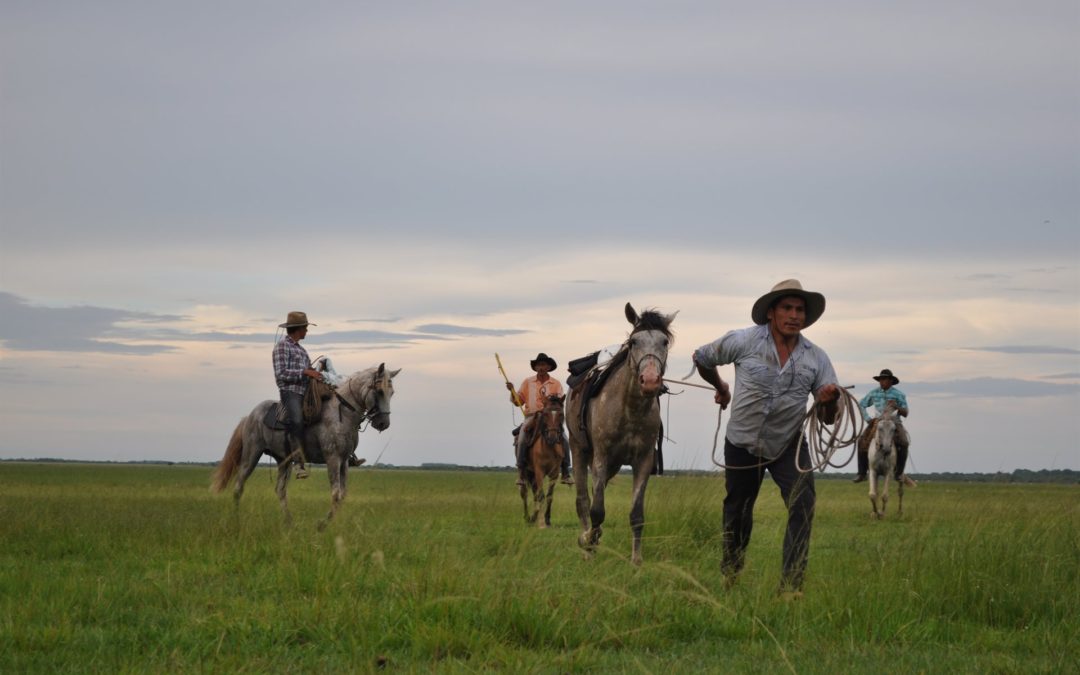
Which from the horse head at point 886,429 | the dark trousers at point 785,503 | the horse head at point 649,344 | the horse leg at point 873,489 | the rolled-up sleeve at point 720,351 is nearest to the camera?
the dark trousers at point 785,503

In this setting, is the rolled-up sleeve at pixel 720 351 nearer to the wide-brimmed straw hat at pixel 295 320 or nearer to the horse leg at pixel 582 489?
the horse leg at pixel 582 489

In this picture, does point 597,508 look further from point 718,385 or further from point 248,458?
point 248,458

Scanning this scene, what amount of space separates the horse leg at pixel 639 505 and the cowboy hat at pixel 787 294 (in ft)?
8.57

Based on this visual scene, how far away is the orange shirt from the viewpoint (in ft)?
56.9

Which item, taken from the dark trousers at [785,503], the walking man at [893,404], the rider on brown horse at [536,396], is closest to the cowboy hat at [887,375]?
the walking man at [893,404]

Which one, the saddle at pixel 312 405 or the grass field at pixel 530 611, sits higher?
the saddle at pixel 312 405

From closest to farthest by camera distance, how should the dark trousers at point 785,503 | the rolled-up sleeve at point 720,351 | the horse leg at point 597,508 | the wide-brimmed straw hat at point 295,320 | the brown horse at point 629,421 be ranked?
the dark trousers at point 785,503 → the rolled-up sleeve at point 720,351 → the brown horse at point 629,421 → the horse leg at point 597,508 → the wide-brimmed straw hat at point 295,320

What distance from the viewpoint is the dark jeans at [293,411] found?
15852 mm

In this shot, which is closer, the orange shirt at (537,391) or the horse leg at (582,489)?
the horse leg at (582,489)

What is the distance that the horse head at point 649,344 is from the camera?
10.2 meters

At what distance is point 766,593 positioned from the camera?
7734mm

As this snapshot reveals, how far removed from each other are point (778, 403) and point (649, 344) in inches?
97.4

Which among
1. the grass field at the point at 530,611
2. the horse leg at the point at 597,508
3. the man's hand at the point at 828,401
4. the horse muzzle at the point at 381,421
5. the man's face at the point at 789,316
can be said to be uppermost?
the man's face at the point at 789,316

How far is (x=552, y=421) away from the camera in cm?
1723
